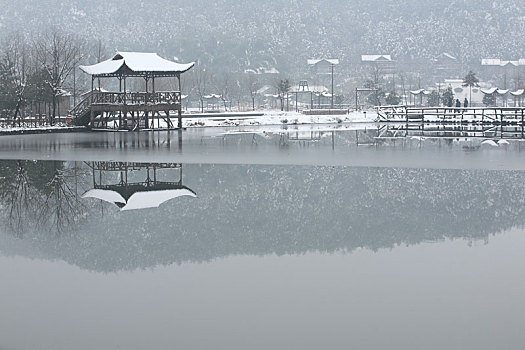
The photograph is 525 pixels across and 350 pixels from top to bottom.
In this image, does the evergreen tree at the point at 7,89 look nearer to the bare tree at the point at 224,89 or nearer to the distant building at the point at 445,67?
the bare tree at the point at 224,89

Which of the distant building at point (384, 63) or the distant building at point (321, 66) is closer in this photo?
the distant building at point (384, 63)

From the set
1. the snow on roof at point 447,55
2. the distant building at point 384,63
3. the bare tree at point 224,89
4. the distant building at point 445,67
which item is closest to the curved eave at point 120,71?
the bare tree at point 224,89

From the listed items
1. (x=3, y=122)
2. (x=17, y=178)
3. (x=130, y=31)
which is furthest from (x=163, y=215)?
(x=130, y=31)

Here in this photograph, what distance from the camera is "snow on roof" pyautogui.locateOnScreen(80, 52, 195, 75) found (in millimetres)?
38719

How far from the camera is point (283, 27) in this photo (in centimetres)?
14438

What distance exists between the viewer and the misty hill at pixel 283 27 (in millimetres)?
128375

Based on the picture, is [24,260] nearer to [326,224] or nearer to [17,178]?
[326,224]

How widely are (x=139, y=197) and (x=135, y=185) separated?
184 centimetres

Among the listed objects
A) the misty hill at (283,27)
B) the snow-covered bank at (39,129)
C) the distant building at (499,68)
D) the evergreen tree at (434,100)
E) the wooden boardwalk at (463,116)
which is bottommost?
the snow-covered bank at (39,129)

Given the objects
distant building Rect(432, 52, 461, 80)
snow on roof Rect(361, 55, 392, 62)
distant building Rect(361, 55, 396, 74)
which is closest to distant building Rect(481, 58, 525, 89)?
distant building Rect(432, 52, 461, 80)

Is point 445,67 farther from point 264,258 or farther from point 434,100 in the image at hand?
point 264,258

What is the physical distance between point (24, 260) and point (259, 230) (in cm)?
328

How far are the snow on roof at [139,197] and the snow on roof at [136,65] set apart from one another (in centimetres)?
2411

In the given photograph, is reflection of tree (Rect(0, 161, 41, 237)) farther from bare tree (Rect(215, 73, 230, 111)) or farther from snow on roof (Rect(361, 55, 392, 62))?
snow on roof (Rect(361, 55, 392, 62))
